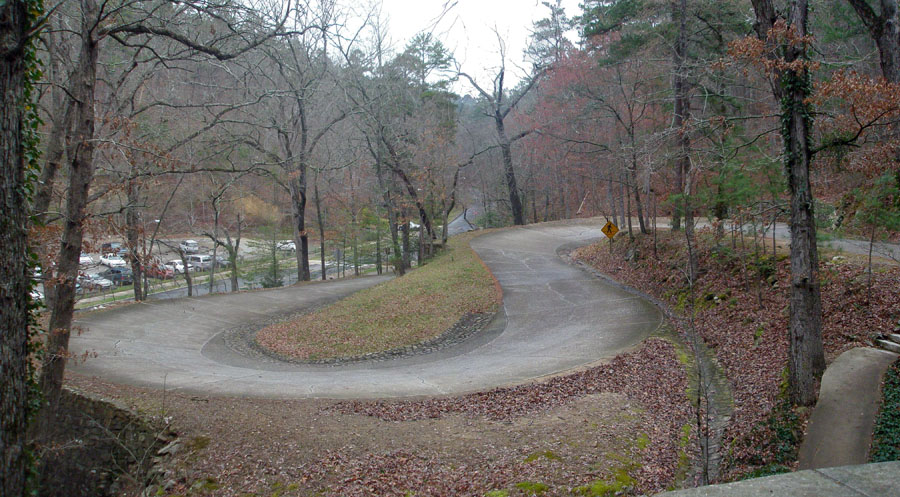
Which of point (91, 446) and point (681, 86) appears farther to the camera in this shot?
point (681, 86)

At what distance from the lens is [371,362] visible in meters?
14.2

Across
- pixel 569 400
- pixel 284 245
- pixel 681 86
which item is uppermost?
pixel 681 86

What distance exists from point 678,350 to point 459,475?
7.36 m

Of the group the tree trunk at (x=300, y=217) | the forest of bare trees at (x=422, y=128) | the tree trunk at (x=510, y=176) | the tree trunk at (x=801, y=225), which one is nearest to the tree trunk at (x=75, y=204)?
the forest of bare trees at (x=422, y=128)

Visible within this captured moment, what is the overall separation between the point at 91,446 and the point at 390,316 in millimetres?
9739

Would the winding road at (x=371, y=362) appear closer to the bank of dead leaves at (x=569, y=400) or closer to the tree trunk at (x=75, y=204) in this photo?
the bank of dead leaves at (x=569, y=400)

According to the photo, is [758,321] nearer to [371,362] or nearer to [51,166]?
[371,362]

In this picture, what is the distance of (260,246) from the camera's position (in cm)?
3328

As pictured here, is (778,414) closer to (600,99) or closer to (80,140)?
(80,140)

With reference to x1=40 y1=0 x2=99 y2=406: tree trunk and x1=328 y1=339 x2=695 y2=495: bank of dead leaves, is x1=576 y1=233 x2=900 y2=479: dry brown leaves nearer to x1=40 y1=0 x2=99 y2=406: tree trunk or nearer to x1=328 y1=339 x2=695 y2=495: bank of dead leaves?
x1=328 y1=339 x2=695 y2=495: bank of dead leaves

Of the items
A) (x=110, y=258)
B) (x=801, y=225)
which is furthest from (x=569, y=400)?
(x=110, y=258)

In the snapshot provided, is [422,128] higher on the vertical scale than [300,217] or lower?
higher

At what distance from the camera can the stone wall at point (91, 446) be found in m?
8.20

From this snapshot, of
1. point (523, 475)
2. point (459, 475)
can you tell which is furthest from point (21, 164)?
point (523, 475)
